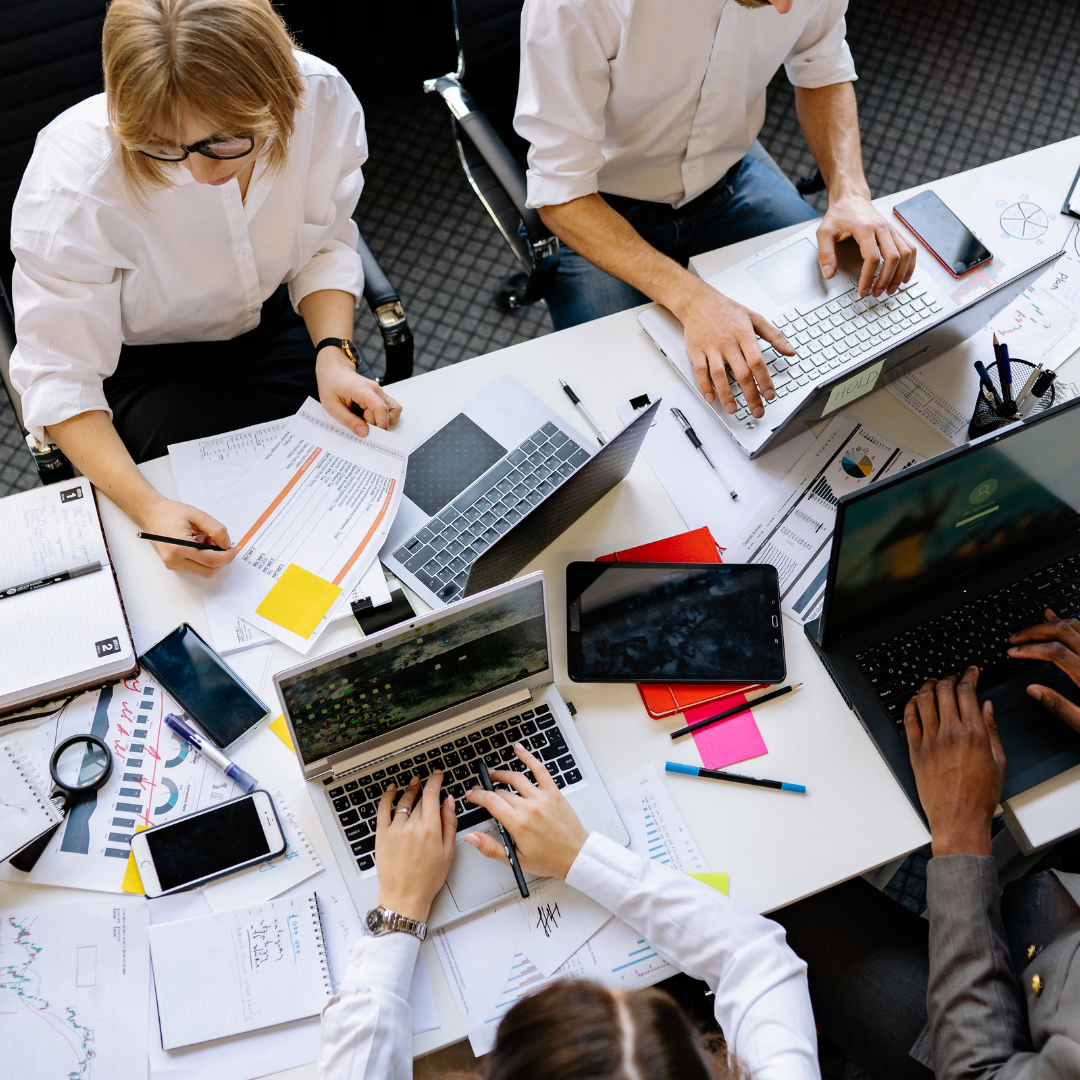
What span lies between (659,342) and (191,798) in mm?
946

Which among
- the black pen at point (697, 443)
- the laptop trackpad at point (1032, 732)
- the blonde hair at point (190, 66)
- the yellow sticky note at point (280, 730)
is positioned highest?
the blonde hair at point (190, 66)

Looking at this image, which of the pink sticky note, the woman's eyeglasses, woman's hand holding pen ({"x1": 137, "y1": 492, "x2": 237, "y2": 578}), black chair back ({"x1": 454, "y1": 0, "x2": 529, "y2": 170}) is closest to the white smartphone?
woman's hand holding pen ({"x1": 137, "y1": 492, "x2": 237, "y2": 578})

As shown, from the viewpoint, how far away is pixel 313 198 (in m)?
1.50

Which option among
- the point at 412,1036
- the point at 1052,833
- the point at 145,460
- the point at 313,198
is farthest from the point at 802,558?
the point at 145,460

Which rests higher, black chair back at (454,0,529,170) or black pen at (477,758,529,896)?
black chair back at (454,0,529,170)

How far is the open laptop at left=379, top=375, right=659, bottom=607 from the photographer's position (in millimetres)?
1296

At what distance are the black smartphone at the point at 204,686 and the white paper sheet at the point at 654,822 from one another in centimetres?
48

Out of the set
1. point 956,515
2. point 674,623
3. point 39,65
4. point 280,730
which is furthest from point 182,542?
point 956,515

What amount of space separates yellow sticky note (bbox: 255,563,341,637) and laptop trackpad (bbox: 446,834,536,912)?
36 centimetres

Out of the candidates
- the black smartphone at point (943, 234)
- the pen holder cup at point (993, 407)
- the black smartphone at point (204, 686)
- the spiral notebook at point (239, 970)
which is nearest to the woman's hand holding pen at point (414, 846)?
the spiral notebook at point (239, 970)

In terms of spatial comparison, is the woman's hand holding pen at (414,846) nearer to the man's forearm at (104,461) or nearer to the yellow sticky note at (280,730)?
the yellow sticky note at (280,730)

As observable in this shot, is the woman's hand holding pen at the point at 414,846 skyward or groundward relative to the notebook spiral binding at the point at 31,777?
skyward

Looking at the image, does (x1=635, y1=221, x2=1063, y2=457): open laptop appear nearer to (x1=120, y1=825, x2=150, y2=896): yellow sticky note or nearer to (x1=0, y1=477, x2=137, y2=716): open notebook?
(x1=0, y1=477, x2=137, y2=716): open notebook

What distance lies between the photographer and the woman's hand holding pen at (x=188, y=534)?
4.21 feet
